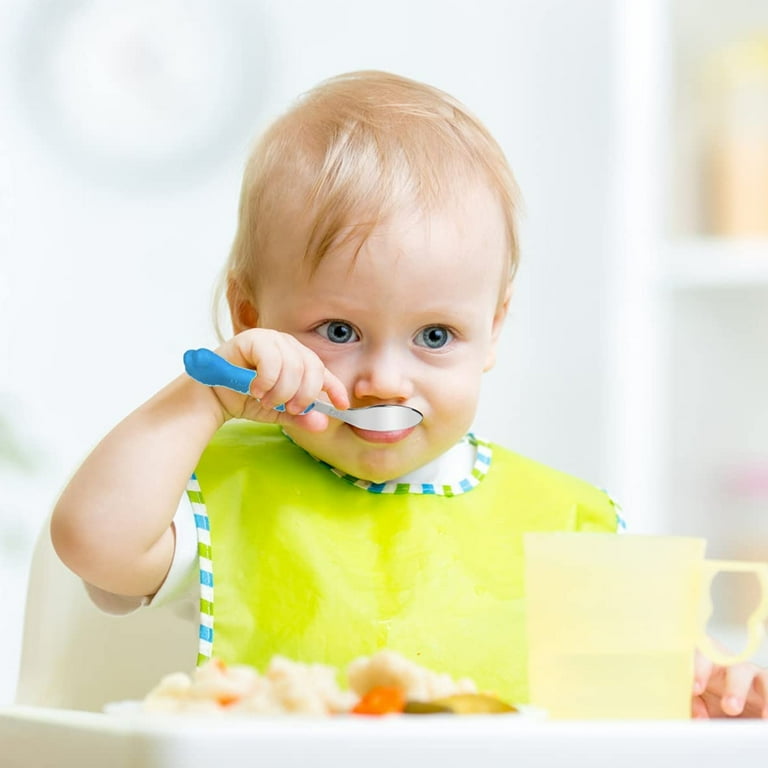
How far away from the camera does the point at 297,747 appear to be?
1.59ft

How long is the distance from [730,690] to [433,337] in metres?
0.33

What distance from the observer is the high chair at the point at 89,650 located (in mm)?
1004

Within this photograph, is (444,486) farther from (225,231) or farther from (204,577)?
(225,231)

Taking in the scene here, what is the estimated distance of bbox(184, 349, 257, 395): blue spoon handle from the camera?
0.80 metres

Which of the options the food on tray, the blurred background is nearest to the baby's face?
the food on tray

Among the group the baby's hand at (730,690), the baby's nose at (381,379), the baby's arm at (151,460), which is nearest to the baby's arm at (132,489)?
the baby's arm at (151,460)

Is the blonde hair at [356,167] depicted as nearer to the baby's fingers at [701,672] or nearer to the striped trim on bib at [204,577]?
the striped trim on bib at [204,577]

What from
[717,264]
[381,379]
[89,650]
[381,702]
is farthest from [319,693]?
[717,264]

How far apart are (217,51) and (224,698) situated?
2121 millimetres

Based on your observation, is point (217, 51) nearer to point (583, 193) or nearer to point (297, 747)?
point (583, 193)

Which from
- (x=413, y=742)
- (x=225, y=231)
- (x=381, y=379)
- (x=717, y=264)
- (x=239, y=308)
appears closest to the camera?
(x=413, y=742)

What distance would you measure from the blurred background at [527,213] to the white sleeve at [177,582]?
1335mm

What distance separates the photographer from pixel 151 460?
857 millimetres

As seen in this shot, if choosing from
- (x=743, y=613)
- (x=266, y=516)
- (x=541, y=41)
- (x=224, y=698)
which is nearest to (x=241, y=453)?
(x=266, y=516)
